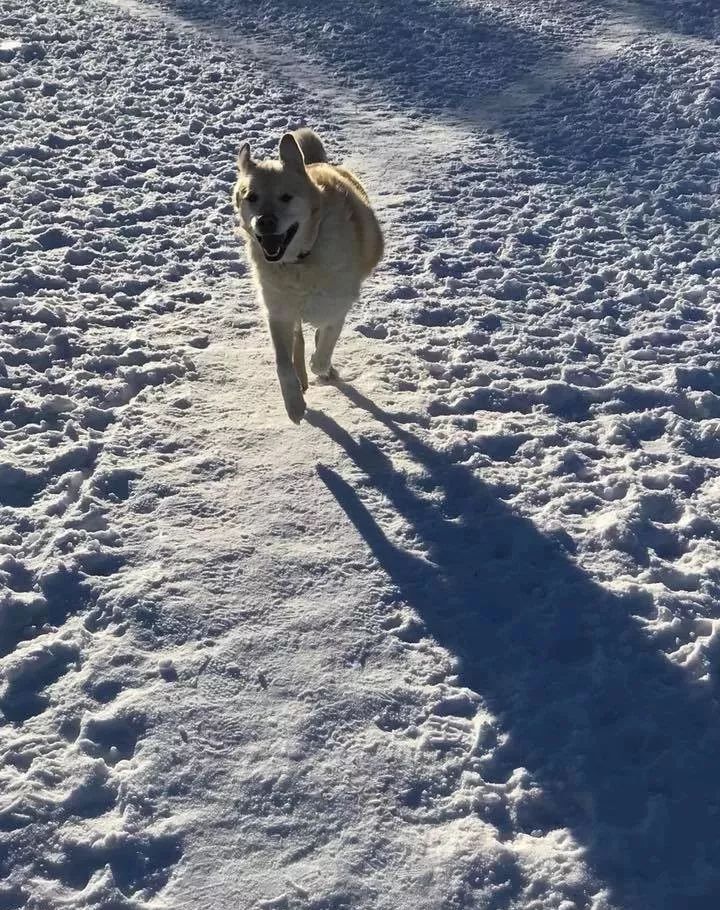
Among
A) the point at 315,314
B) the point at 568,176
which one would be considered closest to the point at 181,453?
the point at 315,314

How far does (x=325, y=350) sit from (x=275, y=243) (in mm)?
835

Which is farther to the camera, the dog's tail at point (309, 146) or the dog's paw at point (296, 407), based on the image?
the dog's tail at point (309, 146)

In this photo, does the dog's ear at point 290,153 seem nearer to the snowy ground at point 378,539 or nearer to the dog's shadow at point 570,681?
the snowy ground at point 378,539

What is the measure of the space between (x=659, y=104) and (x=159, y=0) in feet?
19.2

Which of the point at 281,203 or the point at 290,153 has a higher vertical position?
the point at 290,153

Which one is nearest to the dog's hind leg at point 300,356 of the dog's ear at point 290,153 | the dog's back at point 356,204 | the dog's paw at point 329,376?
the dog's paw at point 329,376

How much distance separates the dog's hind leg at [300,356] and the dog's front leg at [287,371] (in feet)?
0.59

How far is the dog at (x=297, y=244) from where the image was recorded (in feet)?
14.1

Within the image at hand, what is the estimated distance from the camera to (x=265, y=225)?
421 cm

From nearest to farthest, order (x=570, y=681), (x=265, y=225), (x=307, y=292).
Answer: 1. (x=570, y=681)
2. (x=265, y=225)
3. (x=307, y=292)

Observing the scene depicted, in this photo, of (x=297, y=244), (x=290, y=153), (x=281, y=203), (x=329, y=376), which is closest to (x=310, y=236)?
(x=297, y=244)

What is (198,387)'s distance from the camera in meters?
5.01

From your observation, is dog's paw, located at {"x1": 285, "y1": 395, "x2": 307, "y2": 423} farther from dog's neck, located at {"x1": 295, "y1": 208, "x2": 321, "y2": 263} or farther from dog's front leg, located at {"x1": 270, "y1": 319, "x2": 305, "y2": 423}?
dog's neck, located at {"x1": 295, "y1": 208, "x2": 321, "y2": 263}

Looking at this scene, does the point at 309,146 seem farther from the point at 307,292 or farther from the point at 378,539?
the point at 378,539
